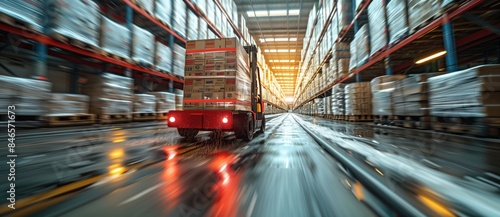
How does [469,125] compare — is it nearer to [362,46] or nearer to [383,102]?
[383,102]

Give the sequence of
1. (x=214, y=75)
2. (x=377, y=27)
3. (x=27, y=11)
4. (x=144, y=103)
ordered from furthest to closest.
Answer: (x=144, y=103), (x=377, y=27), (x=214, y=75), (x=27, y=11)

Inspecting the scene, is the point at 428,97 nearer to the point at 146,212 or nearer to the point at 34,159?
the point at 146,212

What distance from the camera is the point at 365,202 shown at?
108 cm

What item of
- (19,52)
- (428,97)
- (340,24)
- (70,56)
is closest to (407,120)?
(428,97)

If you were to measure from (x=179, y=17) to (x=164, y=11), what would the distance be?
0.80m

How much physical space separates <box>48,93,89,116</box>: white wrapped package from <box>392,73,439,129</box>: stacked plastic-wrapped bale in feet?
22.6

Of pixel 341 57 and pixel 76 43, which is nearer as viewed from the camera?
pixel 76 43

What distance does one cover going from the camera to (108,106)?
4.66 meters

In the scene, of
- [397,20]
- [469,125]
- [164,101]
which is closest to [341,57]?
[397,20]

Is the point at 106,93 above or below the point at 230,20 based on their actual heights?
below

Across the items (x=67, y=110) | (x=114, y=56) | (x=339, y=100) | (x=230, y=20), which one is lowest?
(x=67, y=110)

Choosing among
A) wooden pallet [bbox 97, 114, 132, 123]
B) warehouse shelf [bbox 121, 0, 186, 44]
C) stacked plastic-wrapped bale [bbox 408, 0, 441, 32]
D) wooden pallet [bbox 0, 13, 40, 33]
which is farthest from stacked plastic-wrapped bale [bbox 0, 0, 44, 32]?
stacked plastic-wrapped bale [bbox 408, 0, 441, 32]

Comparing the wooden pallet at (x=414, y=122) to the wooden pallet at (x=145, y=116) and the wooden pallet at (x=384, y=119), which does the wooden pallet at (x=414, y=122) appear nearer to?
the wooden pallet at (x=384, y=119)

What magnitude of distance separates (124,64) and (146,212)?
526cm
